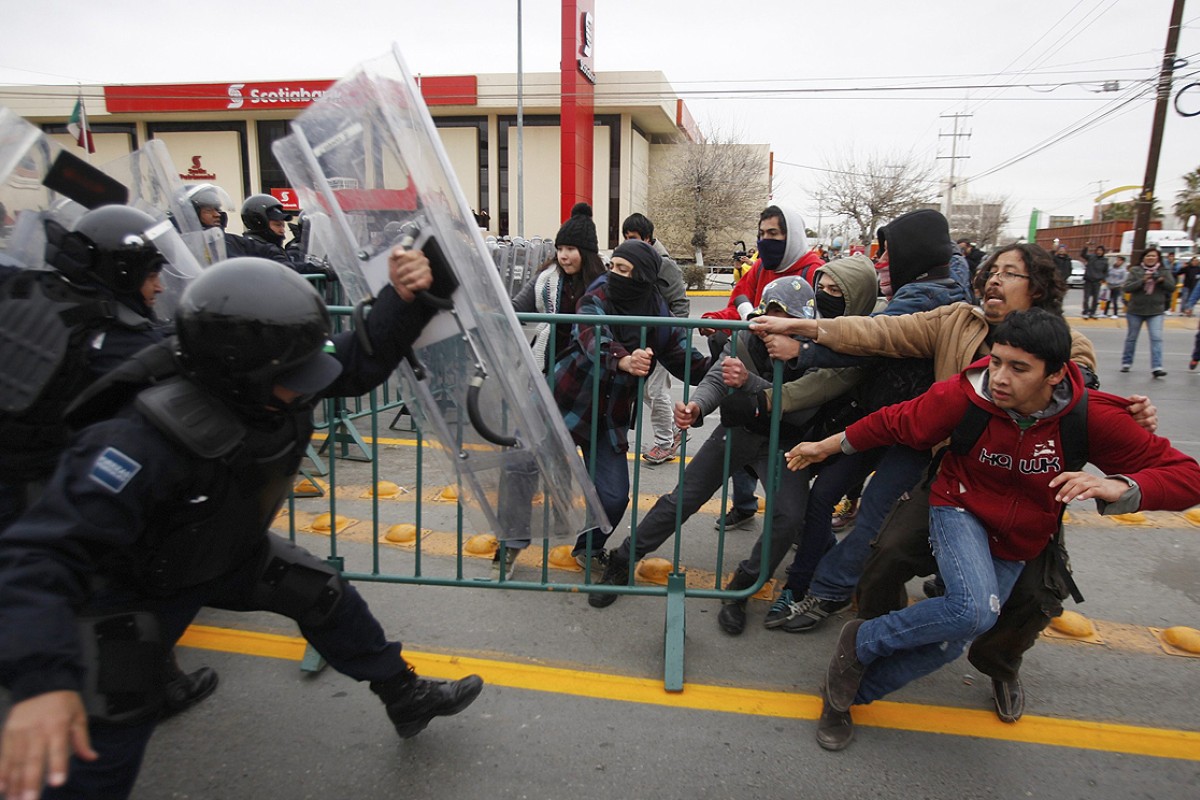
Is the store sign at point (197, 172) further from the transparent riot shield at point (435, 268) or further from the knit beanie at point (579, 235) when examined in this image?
the transparent riot shield at point (435, 268)

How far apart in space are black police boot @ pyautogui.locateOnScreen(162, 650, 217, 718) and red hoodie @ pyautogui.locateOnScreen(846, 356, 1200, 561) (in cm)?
280

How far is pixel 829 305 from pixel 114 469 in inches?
116

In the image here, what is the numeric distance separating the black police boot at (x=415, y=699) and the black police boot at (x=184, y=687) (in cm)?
82

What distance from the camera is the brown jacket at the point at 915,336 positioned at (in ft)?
9.61

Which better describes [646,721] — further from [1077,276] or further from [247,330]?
[1077,276]

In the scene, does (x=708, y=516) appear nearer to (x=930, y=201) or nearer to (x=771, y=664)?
(x=771, y=664)

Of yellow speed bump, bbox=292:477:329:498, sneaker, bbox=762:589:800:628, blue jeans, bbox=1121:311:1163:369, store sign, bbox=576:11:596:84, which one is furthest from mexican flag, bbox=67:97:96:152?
store sign, bbox=576:11:596:84

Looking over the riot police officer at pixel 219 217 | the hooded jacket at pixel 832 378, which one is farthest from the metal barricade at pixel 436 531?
the riot police officer at pixel 219 217

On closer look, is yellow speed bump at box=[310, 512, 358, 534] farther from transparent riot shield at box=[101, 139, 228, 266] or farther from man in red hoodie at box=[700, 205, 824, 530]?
man in red hoodie at box=[700, 205, 824, 530]

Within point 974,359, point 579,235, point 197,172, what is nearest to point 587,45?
point 197,172

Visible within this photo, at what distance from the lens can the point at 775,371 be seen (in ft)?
10.2

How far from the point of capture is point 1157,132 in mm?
19453

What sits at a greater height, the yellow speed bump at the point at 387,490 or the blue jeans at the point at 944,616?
the blue jeans at the point at 944,616

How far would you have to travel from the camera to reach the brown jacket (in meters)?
2.93
